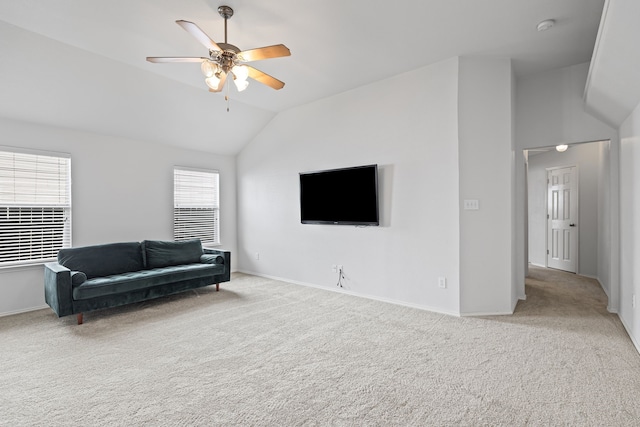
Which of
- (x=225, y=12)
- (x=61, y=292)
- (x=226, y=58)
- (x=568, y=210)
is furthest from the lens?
→ (x=568, y=210)

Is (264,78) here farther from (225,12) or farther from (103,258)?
(103,258)

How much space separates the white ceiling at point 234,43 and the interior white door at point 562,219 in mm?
3315

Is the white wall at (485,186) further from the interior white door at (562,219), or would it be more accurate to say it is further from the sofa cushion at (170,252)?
the sofa cushion at (170,252)

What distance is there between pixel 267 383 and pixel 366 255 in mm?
2545

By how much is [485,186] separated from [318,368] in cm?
272

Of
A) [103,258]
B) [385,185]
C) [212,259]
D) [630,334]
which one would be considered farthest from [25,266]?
[630,334]

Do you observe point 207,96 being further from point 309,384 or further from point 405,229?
point 309,384

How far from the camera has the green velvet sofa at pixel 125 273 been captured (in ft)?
11.9

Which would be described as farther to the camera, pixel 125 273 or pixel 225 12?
pixel 125 273

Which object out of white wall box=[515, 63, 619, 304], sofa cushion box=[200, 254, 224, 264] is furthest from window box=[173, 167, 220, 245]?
white wall box=[515, 63, 619, 304]

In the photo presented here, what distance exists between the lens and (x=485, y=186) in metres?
3.82

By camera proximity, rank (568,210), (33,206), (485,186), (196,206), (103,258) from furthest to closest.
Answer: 1. (568,210)
2. (196,206)
3. (103,258)
4. (33,206)
5. (485,186)

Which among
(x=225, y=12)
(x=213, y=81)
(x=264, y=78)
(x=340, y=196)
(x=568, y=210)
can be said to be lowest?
(x=568, y=210)

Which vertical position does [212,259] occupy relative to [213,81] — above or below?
below
